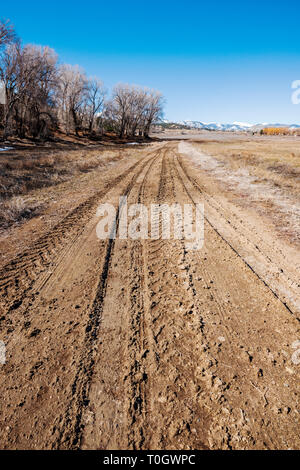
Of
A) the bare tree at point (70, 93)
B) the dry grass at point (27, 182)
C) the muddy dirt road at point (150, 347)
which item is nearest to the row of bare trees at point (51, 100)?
the bare tree at point (70, 93)

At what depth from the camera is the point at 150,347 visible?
247cm

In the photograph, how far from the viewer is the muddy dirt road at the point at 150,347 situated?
1804 mm

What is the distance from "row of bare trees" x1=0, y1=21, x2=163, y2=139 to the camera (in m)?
25.1

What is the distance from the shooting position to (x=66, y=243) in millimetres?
4684

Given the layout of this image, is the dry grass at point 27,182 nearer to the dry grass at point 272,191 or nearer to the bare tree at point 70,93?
the dry grass at point 272,191

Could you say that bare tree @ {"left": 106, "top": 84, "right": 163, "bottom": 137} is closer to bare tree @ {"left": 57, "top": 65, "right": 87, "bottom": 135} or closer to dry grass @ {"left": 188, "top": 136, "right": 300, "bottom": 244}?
bare tree @ {"left": 57, "top": 65, "right": 87, "bottom": 135}

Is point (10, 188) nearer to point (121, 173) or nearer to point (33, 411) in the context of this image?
point (121, 173)

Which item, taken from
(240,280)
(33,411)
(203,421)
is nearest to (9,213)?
(33,411)

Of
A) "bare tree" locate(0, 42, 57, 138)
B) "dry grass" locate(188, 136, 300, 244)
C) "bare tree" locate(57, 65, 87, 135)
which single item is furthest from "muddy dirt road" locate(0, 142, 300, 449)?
"bare tree" locate(57, 65, 87, 135)

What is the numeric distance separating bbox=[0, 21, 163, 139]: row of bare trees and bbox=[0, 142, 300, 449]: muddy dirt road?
93.6 ft

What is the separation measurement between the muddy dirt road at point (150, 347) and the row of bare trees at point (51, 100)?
28538 mm

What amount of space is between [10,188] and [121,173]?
530cm

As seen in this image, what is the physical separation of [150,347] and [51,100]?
4395cm

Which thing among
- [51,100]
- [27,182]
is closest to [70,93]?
[51,100]
